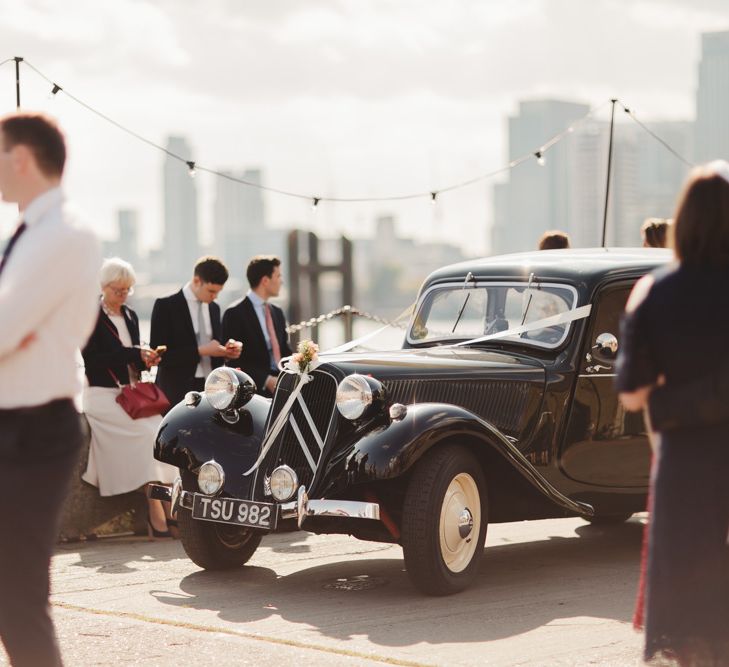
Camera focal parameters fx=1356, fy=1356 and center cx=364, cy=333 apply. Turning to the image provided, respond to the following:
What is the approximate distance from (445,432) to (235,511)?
1.21 metres

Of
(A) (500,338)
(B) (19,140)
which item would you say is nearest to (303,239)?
(A) (500,338)

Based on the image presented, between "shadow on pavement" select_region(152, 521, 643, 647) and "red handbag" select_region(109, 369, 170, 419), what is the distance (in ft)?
Answer: 5.17

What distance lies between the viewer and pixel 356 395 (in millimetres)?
7211

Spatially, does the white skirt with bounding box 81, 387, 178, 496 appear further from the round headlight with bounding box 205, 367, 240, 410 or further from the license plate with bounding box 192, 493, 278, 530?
the license plate with bounding box 192, 493, 278, 530

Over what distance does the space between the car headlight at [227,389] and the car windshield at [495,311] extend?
1.52 m

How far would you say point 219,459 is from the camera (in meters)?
7.63

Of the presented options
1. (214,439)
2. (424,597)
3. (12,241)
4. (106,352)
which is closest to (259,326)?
(106,352)

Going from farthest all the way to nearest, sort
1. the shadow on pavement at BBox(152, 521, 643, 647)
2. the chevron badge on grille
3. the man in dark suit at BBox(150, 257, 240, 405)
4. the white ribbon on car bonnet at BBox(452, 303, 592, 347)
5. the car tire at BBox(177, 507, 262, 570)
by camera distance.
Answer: the man in dark suit at BBox(150, 257, 240, 405), the white ribbon on car bonnet at BBox(452, 303, 592, 347), the car tire at BBox(177, 507, 262, 570), the chevron badge on grille, the shadow on pavement at BBox(152, 521, 643, 647)

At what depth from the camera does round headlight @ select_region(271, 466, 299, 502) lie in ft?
23.7

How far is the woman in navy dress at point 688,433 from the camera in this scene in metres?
3.80

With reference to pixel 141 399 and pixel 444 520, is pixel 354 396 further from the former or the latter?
pixel 141 399

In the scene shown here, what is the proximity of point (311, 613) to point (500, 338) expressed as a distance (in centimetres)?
257

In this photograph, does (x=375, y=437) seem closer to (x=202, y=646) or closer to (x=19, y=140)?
(x=202, y=646)

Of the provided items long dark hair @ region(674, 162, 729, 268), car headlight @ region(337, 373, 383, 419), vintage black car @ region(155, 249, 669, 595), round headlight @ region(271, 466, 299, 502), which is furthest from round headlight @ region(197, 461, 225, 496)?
long dark hair @ region(674, 162, 729, 268)
